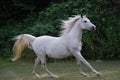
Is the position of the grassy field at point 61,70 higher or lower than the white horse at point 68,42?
lower

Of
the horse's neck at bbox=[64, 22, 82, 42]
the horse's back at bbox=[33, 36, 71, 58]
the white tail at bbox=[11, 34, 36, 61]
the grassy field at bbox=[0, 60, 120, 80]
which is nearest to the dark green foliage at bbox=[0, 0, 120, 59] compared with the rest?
the grassy field at bbox=[0, 60, 120, 80]

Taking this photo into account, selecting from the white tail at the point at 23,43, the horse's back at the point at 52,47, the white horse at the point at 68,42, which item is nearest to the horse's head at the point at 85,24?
the white horse at the point at 68,42

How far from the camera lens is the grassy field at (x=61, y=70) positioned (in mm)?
9533

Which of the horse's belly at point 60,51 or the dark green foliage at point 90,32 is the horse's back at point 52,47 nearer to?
the horse's belly at point 60,51

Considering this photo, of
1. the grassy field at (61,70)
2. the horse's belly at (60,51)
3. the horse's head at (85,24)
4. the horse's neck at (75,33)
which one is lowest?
the grassy field at (61,70)

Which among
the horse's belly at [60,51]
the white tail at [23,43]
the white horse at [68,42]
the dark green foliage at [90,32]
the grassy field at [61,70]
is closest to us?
the white horse at [68,42]

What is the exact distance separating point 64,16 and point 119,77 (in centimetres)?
657

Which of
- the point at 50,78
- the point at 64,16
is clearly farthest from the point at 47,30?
the point at 50,78

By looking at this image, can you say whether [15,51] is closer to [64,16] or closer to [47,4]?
[64,16]

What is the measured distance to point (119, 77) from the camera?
905 cm

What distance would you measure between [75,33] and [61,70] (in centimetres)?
252

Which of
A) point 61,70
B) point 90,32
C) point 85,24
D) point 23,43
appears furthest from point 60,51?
point 90,32

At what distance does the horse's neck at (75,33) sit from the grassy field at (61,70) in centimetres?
99

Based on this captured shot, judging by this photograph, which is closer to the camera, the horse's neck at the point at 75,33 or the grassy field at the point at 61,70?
the horse's neck at the point at 75,33
